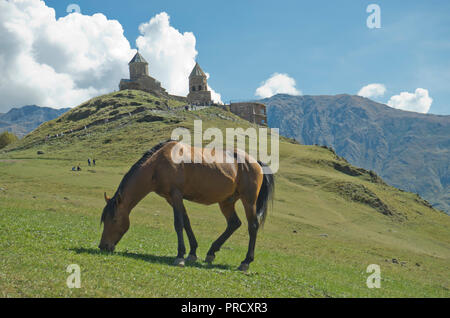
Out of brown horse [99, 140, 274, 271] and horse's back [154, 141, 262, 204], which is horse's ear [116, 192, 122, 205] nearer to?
brown horse [99, 140, 274, 271]

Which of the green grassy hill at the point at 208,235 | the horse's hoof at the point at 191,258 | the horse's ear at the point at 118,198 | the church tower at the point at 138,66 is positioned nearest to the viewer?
the green grassy hill at the point at 208,235

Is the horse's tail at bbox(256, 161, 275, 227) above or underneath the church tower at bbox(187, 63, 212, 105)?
underneath

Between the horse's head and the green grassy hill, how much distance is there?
55 centimetres

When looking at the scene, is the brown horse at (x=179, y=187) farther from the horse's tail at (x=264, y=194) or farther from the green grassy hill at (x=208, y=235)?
the green grassy hill at (x=208, y=235)

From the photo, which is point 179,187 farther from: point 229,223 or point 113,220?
point 229,223

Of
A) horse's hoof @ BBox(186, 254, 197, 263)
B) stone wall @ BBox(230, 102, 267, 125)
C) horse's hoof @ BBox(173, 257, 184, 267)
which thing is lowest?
horse's hoof @ BBox(186, 254, 197, 263)

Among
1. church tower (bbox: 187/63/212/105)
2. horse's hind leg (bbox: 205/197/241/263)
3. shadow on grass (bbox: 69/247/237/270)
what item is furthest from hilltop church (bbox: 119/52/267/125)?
shadow on grass (bbox: 69/247/237/270)

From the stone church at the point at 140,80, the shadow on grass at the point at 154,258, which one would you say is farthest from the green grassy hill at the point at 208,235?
the stone church at the point at 140,80

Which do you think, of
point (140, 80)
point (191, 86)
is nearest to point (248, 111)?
point (191, 86)

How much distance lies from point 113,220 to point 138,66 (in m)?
151

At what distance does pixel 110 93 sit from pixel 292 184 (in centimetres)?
10702

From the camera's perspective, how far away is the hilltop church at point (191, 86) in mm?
151375

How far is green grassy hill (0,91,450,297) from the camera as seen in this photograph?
948 cm

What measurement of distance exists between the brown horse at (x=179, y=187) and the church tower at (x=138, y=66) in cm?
14962
